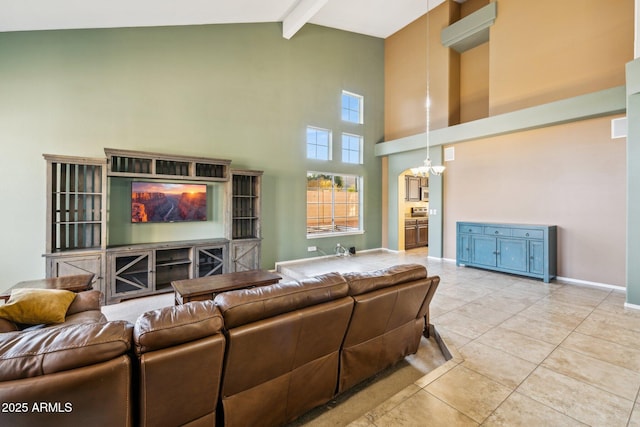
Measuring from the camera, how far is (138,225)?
4656 millimetres

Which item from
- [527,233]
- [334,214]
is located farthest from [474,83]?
[334,214]

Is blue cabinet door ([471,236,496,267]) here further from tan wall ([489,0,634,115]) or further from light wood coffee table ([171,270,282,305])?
light wood coffee table ([171,270,282,305])

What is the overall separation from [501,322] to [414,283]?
1.73 m

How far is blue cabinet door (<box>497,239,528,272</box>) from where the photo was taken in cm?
501

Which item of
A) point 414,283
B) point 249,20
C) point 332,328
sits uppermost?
point 249,20

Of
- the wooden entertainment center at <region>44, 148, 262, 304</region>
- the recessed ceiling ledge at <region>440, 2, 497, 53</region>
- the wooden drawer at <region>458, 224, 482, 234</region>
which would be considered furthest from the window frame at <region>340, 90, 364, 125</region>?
the wooden drawer at <region>458, 224, 482, 234</region>

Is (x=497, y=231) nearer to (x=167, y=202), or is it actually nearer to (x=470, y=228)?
(x=470, y=228)

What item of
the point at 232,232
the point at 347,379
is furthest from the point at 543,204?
the point at 232,232

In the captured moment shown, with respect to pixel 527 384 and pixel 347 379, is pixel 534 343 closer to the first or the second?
pixel 527 384

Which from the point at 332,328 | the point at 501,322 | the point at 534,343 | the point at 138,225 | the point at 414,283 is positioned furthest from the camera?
the point at 138,225

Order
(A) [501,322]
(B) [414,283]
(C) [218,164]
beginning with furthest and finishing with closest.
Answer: (C) [218,164], (A) [501,322], (B) [414,283]

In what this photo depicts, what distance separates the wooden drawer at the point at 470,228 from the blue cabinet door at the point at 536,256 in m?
0.89

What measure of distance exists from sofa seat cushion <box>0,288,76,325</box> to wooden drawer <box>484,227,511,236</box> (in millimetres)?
6281

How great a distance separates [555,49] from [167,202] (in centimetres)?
740
